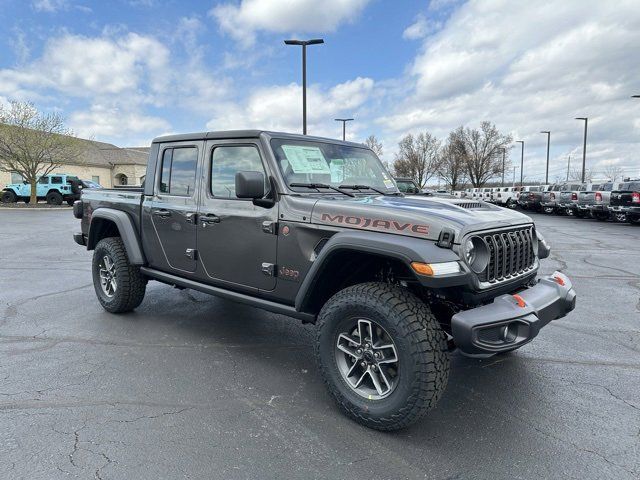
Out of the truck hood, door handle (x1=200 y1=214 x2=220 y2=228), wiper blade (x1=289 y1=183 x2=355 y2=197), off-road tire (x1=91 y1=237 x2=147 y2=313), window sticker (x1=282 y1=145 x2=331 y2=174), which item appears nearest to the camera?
the truck hood

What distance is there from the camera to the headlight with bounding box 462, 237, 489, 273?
2721 mm

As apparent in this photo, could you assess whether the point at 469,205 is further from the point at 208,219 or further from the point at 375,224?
the point at 208,219

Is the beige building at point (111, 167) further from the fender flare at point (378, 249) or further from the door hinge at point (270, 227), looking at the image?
the fender flare at point (378, 249)

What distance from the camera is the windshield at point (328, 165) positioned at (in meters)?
3.61

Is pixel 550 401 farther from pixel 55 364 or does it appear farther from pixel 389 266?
pixel 55 364

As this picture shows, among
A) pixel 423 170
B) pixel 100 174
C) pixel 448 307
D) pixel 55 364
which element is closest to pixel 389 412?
pixel 448 307

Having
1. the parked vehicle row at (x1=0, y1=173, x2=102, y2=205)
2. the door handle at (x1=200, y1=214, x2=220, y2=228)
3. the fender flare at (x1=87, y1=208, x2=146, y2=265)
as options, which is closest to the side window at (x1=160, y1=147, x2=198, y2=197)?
the door handle at (x1=200, y1=214, x2=220, y2=228)

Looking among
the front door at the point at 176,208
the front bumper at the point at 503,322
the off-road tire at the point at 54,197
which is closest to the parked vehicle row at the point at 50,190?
the off-road tire at the point at 54,197

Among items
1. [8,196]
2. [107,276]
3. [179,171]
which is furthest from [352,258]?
[8,196]

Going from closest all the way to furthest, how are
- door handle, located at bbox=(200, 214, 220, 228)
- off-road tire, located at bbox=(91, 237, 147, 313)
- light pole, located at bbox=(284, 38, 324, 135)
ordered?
door handle, located at bbox=(200, 214, 220, 228) < off-road tire, located at bbox=(91, 237, 147, 313) < light pole, located at bbox=(284, 38, 324, 135)

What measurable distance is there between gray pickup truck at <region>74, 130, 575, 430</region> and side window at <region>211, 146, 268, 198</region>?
11 millimetres

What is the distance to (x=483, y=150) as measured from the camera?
2687 inches

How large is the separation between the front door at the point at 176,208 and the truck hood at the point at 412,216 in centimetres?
149

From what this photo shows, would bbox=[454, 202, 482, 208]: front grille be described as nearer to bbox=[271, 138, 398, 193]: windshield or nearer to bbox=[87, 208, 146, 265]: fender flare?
bbox=[271, 138, 398, 193]: windshield
